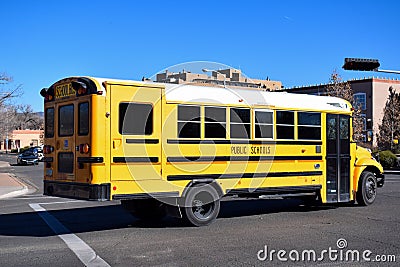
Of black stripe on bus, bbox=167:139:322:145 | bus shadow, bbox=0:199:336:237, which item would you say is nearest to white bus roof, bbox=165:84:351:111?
black stripe on bus, bbox=167:139:322:145

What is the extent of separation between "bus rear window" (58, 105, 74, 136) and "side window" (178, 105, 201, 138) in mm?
2211

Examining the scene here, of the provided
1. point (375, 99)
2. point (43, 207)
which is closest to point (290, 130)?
point (43, 207)

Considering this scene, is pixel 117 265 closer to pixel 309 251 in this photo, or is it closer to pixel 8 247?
pixel 8 247

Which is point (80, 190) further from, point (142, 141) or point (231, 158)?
point (231, 158)

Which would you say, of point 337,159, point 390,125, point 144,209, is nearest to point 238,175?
point 144,209

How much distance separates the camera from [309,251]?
8.98 metres

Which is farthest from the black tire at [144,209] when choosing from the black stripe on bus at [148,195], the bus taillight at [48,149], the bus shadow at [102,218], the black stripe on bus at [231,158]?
the bus taillight at [48,149]

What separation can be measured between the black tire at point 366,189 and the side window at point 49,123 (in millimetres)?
8404

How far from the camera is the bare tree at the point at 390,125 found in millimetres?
50094

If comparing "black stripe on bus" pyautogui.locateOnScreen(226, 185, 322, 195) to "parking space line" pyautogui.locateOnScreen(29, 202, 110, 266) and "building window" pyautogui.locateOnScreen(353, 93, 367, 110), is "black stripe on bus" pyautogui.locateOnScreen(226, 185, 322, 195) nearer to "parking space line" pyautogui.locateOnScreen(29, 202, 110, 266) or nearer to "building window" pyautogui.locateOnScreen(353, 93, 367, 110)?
"parking space line" pyautogui.locateOnScreen(29, 202, 110, 266)

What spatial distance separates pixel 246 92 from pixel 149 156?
3.07m

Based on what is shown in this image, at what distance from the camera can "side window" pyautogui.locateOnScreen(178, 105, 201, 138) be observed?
11141 mm

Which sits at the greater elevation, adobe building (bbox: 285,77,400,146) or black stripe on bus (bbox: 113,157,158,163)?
adobe building (bbox: 285,77,400,146)

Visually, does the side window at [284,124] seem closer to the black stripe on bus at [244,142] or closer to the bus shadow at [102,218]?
the black stripe on bus at [244,142]
